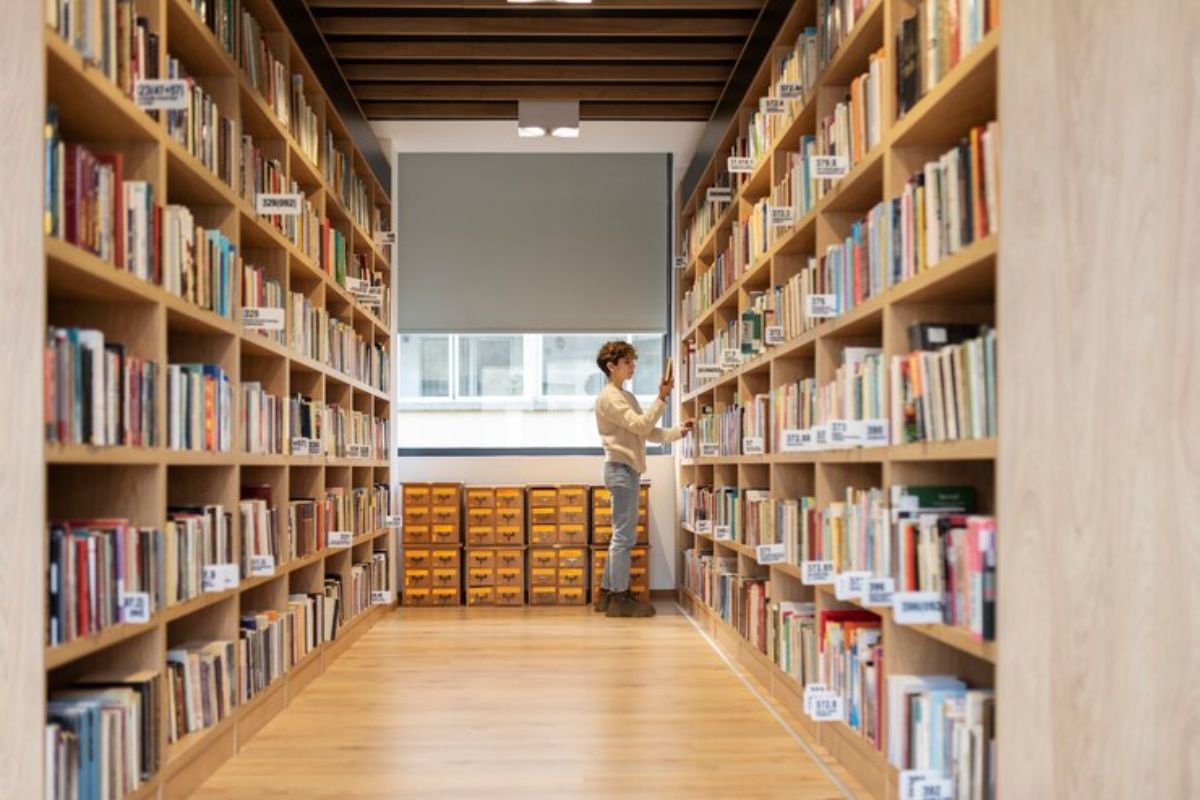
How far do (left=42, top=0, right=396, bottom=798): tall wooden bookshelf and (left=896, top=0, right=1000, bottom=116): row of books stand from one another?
206 centimetres

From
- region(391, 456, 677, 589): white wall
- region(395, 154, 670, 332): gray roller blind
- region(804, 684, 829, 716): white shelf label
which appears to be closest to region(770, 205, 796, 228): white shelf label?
region(804, 684, 829, 716): white shelf label

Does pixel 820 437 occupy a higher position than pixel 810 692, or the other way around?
pixel 820 437

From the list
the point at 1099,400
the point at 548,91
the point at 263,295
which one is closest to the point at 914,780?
the point at 1099,400

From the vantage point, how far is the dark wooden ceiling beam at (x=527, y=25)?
20.0 feet

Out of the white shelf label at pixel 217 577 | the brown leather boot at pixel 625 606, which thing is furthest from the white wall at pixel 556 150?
the white shelf label at pixel 217 577

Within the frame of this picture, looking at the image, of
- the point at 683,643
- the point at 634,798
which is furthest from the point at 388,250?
the point at 634,798

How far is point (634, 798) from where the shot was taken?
12.2 ft

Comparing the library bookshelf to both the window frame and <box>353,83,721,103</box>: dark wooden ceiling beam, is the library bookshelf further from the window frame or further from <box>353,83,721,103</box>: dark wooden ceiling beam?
the window frame

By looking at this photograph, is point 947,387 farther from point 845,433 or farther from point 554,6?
point 554,6

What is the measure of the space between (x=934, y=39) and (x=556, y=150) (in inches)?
215

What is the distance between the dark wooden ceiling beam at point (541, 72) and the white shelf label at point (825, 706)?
403 cm

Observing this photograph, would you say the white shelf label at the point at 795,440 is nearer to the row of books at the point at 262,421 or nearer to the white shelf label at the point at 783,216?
the white shelf label at the point at 783,216

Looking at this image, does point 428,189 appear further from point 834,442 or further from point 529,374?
point 834,442

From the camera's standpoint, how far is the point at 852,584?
3559 millimetres
